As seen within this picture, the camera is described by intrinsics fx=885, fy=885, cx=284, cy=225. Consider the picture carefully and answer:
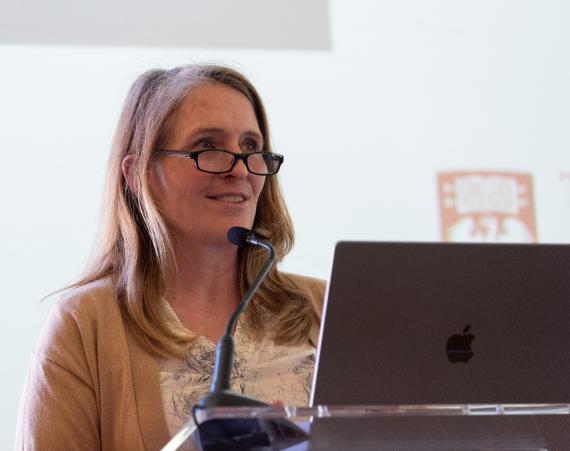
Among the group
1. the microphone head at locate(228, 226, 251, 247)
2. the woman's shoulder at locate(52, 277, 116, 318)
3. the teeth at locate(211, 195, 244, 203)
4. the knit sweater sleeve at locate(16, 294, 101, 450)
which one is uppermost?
the teeth at locate(211, 195, 244, 203)

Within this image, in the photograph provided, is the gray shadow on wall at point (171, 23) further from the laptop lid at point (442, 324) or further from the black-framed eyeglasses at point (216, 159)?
the laptop lid at point (442, 324)

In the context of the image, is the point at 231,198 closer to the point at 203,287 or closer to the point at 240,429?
the point at 203,287

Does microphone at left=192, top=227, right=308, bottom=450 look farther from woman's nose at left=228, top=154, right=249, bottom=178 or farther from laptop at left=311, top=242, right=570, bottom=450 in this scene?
woman's nose at left=228, top=154, right=249, bottom=178

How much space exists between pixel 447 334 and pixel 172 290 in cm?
81

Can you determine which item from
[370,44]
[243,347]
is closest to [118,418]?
[243,347]

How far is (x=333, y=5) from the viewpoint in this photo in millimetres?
2676

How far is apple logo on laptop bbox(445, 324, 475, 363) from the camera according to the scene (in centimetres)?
117

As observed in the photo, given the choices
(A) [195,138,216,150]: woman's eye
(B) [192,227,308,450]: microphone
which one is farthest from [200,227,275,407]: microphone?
(A) [195,138,216,150]: woman's eye

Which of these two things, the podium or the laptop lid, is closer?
the podium

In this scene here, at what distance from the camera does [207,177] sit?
70.5 inches

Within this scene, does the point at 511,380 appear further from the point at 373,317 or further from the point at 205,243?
the point at 205,243

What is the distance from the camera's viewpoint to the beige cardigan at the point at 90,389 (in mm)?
1551

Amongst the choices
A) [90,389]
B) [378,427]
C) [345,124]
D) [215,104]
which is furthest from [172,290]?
[345,124]

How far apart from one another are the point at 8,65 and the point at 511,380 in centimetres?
173
